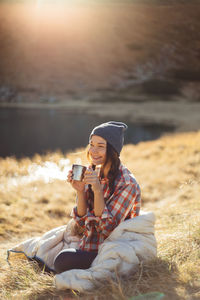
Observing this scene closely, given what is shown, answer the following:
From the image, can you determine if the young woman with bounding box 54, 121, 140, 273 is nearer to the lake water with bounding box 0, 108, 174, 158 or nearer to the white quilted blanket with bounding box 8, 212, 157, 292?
the white quilted blanket with bounding box 8, 212, 157, 292

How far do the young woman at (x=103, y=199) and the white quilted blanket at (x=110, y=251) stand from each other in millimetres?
91

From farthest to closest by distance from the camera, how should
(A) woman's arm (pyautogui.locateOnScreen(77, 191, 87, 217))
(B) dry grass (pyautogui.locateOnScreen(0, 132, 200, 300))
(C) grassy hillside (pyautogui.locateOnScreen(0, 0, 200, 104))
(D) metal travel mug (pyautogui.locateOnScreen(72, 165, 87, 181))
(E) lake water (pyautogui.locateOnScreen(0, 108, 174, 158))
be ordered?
(C) grassy hillside (pyautogui.locateOnScreen(0, 0, 200, 104))
(E) lake water (pyautogui.locateOnScreen(0, 108, 174, 158))
(A) woman's arm (pyautogui.locateOnScreen(77, 191, 87, 217))
(B) dry grass (pyautogui.locateOnScreen(0, 132, 200, 300))
(D) metal travel mug (pyautogui.locateOnScreen(72, 165, 87, 181))

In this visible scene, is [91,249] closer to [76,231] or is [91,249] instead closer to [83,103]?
[76,231]

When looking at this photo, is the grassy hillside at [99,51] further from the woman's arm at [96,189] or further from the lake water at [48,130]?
the woman's arm at [96,189]

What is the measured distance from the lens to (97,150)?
2244mm

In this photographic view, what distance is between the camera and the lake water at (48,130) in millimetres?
9734

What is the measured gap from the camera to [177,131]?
35.4ft

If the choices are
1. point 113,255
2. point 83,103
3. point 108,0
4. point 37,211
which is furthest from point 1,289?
point 108,0

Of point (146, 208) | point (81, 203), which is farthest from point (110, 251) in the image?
point (146, 208)

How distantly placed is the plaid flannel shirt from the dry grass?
324 millimetres

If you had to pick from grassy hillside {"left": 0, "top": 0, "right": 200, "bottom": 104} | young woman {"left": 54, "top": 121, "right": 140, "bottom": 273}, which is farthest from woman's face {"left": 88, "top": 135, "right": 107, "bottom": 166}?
grassy hillside {"left": 0, "top": 0, "right": 200, "bottom": 104}

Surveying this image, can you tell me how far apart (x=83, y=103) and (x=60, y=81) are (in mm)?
2021

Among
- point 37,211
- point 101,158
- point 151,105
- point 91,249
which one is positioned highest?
point 151,105

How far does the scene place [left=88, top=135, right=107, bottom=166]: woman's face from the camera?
224 cm
